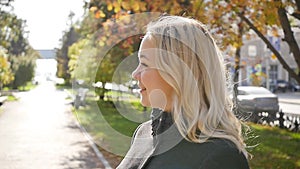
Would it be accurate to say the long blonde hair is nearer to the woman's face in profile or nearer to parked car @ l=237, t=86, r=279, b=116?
the woman's face in profile

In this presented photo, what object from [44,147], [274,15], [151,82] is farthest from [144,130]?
[44,147]

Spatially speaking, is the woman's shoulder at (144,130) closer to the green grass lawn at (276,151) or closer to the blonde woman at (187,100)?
the blonde woman at (187,100)

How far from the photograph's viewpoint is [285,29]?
1181cm

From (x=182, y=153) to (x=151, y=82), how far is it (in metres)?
0.29

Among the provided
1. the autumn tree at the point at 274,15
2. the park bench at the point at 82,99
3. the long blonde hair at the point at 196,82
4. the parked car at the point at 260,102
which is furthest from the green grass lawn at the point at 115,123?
the parked car at the point at 260,102

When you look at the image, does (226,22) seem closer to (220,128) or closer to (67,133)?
(67,133)

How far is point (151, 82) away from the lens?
5.68ft

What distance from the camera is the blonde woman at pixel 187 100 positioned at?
62.2 inches

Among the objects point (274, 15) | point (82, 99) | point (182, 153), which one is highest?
point (274, 15)

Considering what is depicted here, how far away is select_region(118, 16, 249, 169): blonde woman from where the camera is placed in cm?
158

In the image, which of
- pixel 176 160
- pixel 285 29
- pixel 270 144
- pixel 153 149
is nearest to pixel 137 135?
pixel 153 149

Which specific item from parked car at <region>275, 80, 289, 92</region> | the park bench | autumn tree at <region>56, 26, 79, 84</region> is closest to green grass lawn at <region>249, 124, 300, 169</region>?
the park bench

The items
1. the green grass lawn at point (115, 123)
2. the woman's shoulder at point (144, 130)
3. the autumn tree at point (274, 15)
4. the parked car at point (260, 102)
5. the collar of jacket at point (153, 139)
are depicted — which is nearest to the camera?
the collar of jacket at point (153, 139)

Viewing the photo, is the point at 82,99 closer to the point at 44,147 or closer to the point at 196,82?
the point at 44,147
